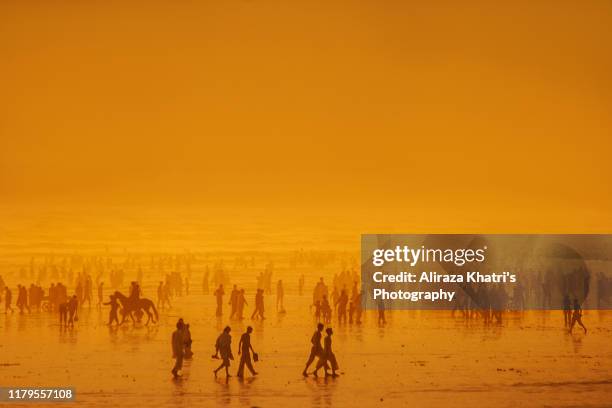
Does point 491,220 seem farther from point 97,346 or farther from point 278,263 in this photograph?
point 97,346

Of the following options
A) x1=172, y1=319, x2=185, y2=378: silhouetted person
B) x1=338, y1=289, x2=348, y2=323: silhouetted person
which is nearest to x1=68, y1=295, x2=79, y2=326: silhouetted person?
→ x1=338, y1=289, x2=348, y2=323: silhouetted person

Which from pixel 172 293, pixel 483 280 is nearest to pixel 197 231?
pixel 172 293

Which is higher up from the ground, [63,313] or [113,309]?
[113,309]

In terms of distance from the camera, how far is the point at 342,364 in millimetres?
22156

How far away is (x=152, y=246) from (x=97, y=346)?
34.2 metres

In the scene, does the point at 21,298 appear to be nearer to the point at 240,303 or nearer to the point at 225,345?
the point at 240,303

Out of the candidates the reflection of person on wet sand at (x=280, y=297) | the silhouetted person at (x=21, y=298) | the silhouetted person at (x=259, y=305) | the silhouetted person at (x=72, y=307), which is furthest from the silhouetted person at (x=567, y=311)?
the silhouetted person at (x=21, y=298)

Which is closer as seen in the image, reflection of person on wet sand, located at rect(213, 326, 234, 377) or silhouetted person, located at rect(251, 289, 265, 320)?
reflection of person on wet sand, located at rect(213, 326, 234, 377)

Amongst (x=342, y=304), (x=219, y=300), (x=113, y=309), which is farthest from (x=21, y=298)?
(x=342, y=304)

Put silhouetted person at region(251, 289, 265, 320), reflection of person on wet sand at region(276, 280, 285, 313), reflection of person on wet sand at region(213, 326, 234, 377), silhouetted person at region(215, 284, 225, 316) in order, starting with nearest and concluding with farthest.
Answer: reflection of person on wet sand at region(213, 326, 234, 377) → silhouetted person at region(251, 289, 265, 320) → silhouetted person at region(215, 284, 225, 316) → reflection of person on wet sand at region(276, 280, 285, 313)

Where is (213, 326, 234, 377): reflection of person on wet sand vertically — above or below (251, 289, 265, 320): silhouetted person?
below

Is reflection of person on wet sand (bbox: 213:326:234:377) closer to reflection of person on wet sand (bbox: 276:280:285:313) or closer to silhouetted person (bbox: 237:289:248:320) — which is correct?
silhouetted person (bbox: 237:289:248:320)

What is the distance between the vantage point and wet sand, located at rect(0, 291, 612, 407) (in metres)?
18.8

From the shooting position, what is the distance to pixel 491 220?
60406mm
